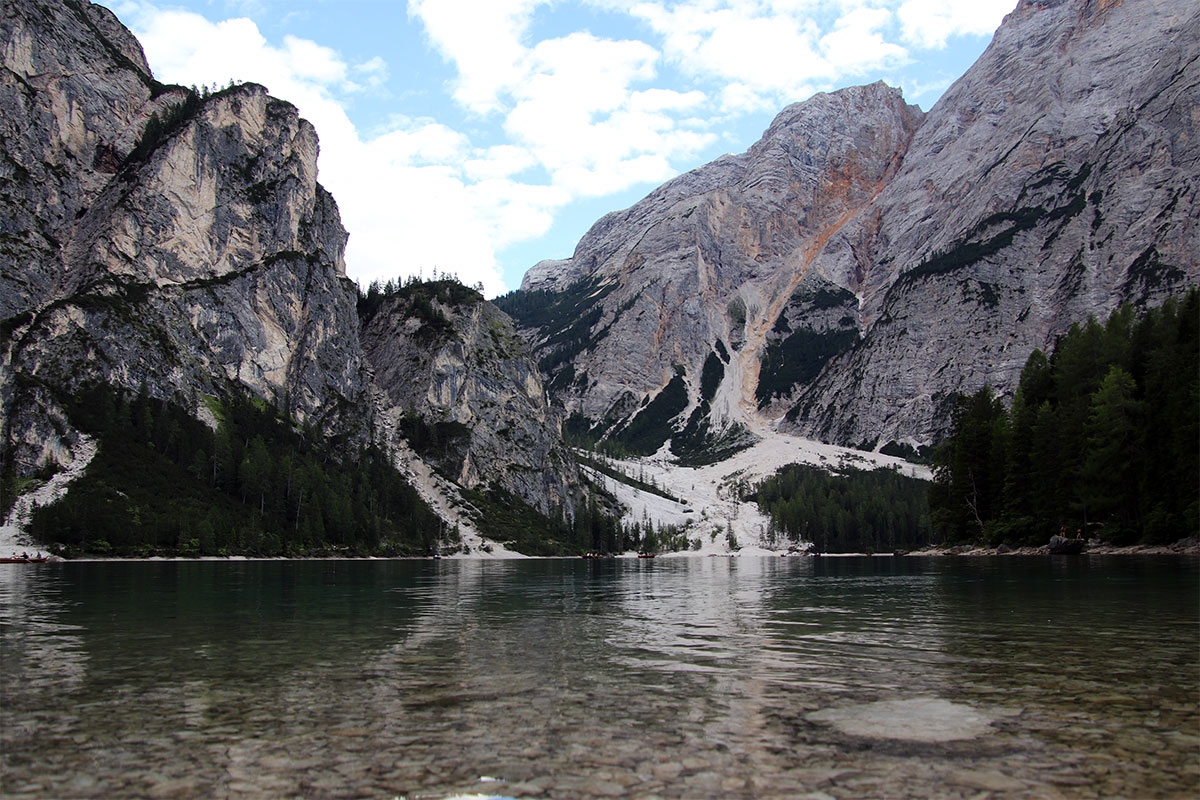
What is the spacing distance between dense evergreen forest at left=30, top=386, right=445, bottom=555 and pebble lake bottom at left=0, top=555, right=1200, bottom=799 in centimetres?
12262

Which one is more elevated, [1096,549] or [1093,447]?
[1093,447]

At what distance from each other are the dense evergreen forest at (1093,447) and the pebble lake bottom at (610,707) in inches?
2006

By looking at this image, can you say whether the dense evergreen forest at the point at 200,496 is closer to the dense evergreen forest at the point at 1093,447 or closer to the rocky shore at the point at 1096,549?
the rocky shore at the point at 1096,549

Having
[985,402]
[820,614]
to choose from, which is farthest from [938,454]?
[820,614]

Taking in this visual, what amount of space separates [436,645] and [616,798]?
15241 mm

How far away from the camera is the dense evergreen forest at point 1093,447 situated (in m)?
70.2

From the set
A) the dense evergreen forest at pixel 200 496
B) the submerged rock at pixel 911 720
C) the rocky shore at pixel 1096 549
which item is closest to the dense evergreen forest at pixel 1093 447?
the rocky shore at pixel 1096 549

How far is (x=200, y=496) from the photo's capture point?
160125 mm

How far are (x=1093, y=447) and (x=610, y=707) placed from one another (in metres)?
83.3

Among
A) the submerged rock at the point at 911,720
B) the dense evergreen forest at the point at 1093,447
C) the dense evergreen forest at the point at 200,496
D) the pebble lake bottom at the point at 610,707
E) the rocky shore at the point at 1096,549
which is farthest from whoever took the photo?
the dense evergreen forest at the point at 200,496

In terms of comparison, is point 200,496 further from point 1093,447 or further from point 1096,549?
point 1093,447

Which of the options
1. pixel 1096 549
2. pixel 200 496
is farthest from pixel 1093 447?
pixel 200 496

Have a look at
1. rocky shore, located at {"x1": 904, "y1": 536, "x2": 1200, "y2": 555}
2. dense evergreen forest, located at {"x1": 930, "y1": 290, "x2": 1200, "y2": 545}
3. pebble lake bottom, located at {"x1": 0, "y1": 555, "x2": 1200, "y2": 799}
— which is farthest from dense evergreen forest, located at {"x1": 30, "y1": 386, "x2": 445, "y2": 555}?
pebble lake bottom, located at {"x1": 0, "y1": 555, "x2": 1200, "y2": 799}

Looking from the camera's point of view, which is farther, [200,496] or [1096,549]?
[200,496]
